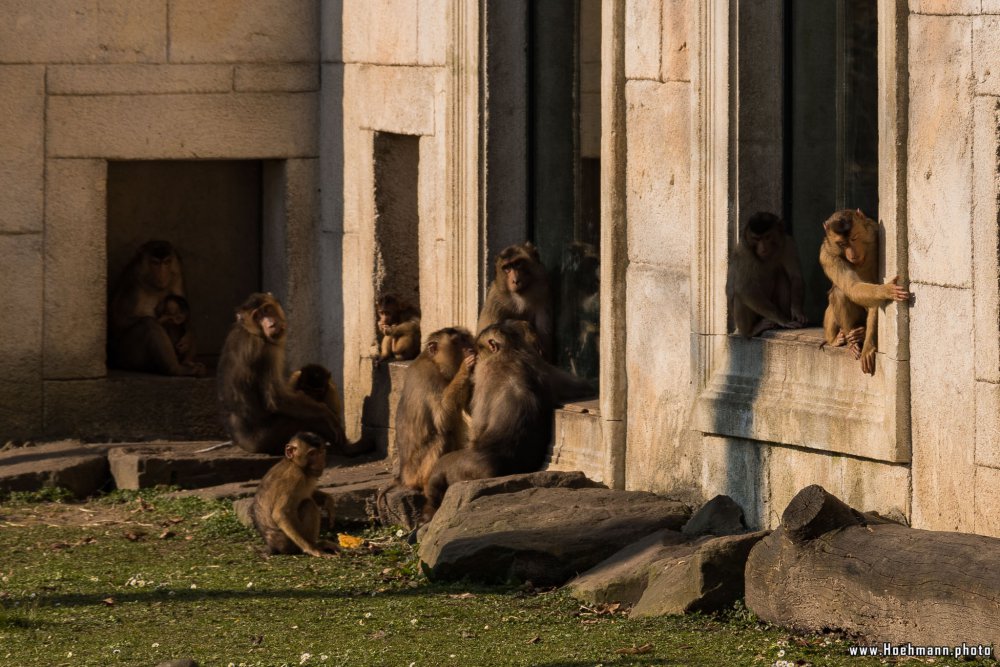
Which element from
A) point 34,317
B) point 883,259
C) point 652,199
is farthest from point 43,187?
point 883,259

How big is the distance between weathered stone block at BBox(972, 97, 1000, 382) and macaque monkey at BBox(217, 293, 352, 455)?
19.5 ft

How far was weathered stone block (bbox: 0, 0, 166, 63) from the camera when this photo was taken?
14.2m

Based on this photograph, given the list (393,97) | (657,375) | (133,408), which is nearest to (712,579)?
(657,375)

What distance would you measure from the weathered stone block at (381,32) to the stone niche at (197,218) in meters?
1.82

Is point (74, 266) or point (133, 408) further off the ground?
point (74, 266)

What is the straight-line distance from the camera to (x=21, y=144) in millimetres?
14219

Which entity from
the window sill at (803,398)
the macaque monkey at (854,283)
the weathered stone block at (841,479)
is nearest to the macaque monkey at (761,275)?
the window sill at (803,398)

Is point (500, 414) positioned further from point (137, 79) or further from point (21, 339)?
point (137, 79)

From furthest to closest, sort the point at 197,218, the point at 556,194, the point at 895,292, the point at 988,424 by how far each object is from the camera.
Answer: the point at 197,218, the point at 556,194, the point at 895,292, the point at 988,424

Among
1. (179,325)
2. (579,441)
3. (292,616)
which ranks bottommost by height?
(292,616)

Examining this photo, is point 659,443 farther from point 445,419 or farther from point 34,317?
point 34,317

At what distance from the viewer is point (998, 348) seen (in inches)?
337

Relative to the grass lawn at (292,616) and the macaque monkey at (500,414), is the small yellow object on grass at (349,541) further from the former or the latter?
the macaque monkey at (500,414)

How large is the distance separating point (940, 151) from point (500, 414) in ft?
11.7
